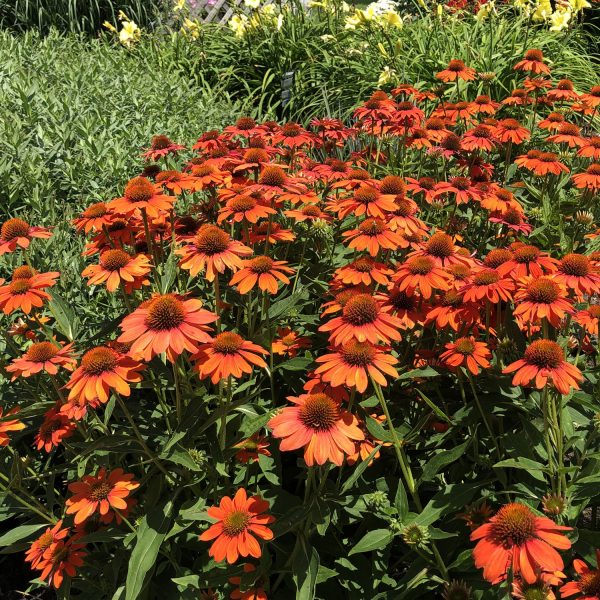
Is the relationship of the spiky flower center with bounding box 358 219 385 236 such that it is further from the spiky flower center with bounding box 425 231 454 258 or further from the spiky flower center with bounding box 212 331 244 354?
the spiky flower center with bounding box 212 331 244 354

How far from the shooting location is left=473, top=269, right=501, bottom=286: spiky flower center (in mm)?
1462

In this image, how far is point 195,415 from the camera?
1.44 metres

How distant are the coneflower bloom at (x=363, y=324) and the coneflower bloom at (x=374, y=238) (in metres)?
0.33

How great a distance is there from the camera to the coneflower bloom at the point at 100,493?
1.40 meters

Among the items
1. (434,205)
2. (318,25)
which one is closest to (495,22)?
(318,25)

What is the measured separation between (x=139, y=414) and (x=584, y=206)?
6.56 ft

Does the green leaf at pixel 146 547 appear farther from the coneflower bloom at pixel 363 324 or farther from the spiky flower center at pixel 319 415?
the coneflower bloom at pixel 363 324

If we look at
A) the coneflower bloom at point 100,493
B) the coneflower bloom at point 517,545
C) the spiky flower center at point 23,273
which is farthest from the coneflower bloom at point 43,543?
the coneflower bloom at point 517,545

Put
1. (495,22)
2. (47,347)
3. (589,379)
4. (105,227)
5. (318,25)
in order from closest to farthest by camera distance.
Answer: (47,347) < (589,379) < (105,227) < (495,22) < (318,25)

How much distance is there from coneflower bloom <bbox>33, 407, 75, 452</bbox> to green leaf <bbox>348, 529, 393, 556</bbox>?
83cm

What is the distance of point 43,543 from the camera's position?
155cm

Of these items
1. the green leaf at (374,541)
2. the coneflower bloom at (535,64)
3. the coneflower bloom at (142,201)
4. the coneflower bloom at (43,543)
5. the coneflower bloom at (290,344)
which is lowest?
the coneflower bloom at (43,543)

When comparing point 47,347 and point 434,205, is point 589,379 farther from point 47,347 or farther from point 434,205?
point 47,347

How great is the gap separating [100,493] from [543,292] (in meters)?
1.15
